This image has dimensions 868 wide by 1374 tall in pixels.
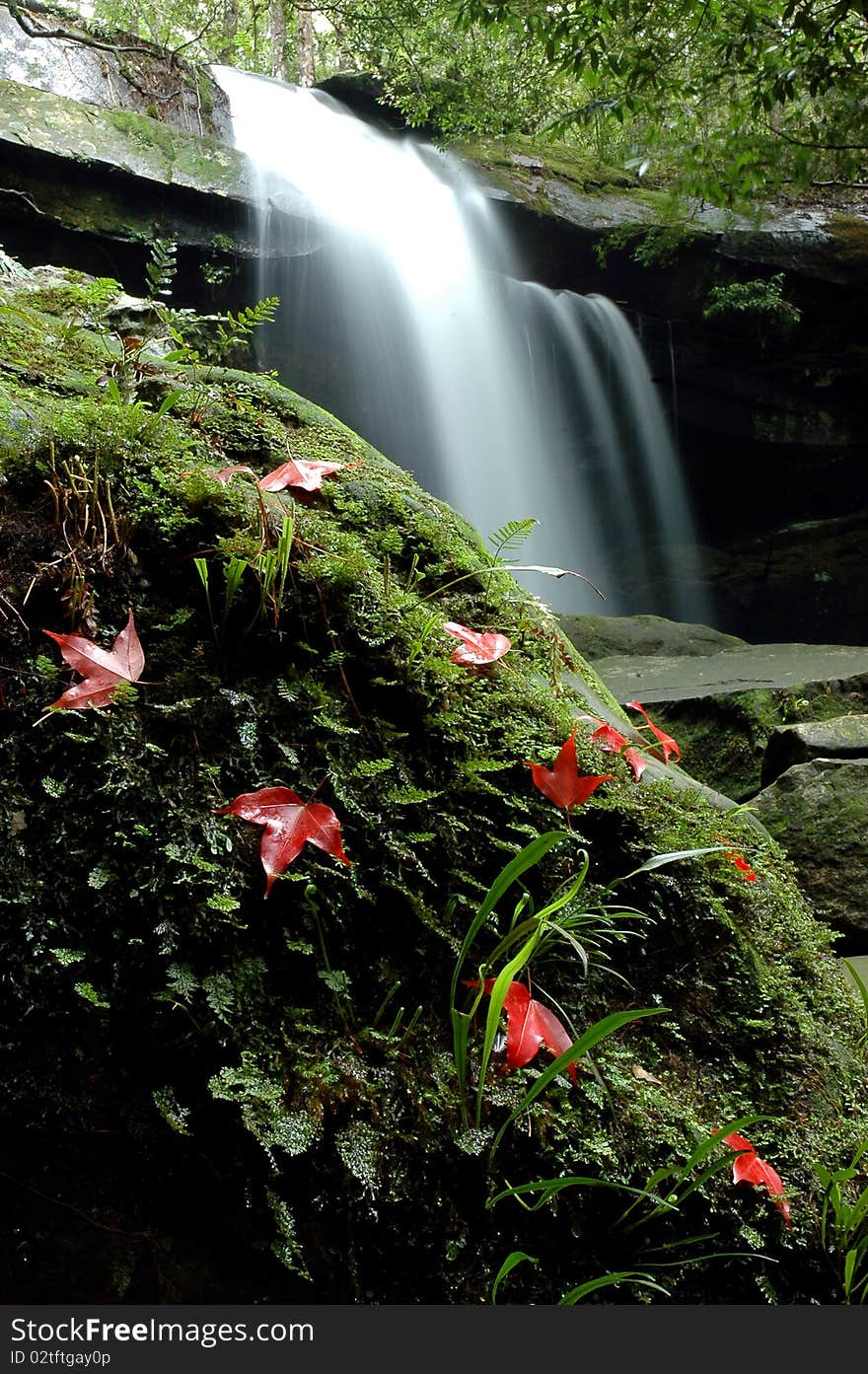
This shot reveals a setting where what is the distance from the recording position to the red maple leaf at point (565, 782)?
1.39 meters

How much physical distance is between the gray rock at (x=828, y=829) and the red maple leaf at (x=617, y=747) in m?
1.64

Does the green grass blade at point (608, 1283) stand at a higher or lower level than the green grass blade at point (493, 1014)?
lower

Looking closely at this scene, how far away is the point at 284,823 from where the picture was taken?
1.17m

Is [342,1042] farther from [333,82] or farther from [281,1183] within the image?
[333,82]

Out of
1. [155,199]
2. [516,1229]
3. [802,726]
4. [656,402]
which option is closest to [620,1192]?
[516,1229]

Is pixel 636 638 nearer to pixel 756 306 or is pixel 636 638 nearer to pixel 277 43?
pixel 756 306

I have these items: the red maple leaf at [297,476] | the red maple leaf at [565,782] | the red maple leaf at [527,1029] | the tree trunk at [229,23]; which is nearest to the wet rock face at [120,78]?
the tree trunk at [229,23]

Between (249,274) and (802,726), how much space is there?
797 cm

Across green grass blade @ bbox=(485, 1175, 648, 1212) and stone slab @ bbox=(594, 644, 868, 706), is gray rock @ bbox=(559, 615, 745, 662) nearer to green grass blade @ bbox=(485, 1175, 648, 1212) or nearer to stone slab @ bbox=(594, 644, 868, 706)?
stone slab @ bbox=(594, 644, 868, 706)

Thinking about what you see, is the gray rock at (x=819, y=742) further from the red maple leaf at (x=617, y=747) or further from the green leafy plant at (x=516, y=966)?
the green leafy plant at (x=516, y=966)

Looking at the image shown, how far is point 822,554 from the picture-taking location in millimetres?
13062

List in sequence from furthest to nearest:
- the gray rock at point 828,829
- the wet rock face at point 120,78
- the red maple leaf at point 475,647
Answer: the wet rock face at point 120,78 < the gray rock at point 828,829 < the red maple leaf at point 475,647

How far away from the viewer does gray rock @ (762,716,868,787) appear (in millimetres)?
3715

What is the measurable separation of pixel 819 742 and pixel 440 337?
840 centimetres
